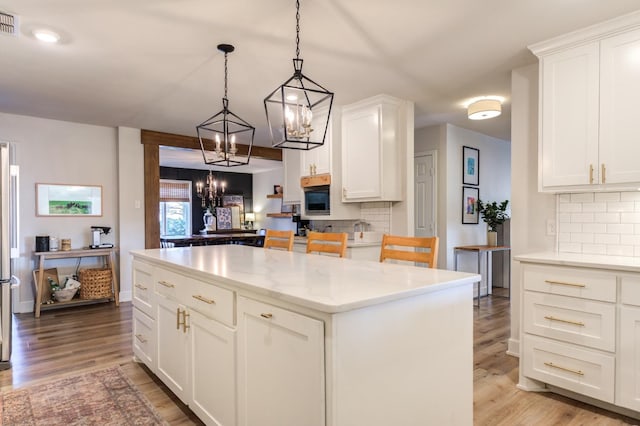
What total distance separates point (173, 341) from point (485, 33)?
2783 mm

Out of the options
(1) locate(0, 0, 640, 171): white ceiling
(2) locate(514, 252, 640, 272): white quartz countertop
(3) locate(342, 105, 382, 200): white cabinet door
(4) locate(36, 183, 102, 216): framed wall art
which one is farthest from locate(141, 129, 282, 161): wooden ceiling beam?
(2) locate(514, 252, 640, 272): white quartz countertop

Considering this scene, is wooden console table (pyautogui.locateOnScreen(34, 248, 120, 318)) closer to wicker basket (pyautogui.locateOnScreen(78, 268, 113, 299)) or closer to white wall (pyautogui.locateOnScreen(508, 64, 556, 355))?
wicker basket (pyautogui.locateOnScreen(78, 268, 113, 299))

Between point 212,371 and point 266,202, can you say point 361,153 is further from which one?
point 266,202

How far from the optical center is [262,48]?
2760 millimetres

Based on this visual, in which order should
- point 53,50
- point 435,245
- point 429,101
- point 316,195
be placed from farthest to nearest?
1. point 316,195
2. point 429,101
3. point 53,50
4. point 435,245

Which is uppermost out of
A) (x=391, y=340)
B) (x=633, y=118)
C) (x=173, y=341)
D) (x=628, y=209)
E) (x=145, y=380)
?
(x=633, y=118)

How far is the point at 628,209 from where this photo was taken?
256cm

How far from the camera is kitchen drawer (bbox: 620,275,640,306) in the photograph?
6.63 feet

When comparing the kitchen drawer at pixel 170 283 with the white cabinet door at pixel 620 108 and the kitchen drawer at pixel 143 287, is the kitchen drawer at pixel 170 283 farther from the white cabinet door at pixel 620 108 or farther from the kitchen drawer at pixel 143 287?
the white cabinet door at pixel 620 108

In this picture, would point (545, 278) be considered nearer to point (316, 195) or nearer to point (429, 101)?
point (429, 101)

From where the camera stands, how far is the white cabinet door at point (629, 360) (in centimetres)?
202

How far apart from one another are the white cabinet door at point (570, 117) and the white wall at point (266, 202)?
7.98 m

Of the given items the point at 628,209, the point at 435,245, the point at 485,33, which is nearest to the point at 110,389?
the point at 435,245

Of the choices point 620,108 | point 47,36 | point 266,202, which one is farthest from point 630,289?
point 266,202
